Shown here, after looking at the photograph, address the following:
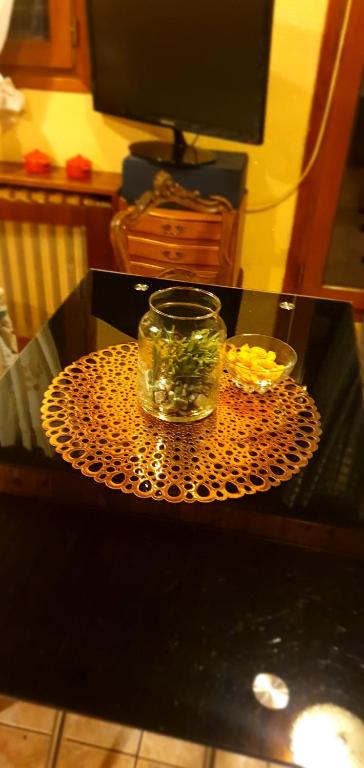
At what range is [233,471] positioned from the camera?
892 millimetres

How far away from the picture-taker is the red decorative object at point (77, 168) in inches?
88.7

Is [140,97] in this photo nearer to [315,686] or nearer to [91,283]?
[91,283]

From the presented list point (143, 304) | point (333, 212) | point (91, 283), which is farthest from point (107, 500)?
point (333, 212)

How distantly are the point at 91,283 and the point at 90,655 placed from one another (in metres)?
1.05

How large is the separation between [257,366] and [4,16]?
65.7 inches

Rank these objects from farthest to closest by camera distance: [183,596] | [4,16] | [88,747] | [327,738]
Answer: [4,16], [88,747], [183,596], [327,738]

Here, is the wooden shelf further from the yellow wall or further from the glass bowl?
the glass bowl

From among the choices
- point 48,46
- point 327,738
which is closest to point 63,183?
point 48,46

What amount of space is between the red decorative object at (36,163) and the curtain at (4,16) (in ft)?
1.26

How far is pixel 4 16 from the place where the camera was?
1979mm

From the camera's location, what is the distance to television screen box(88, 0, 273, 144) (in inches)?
67.3

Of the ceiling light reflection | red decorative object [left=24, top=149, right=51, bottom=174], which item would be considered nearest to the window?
red decorative object [left=24, top=149, right=51, bottom=174]

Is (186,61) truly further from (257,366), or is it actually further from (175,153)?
(257,366)

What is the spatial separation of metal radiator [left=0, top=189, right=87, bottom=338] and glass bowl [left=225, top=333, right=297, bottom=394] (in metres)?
1.35
